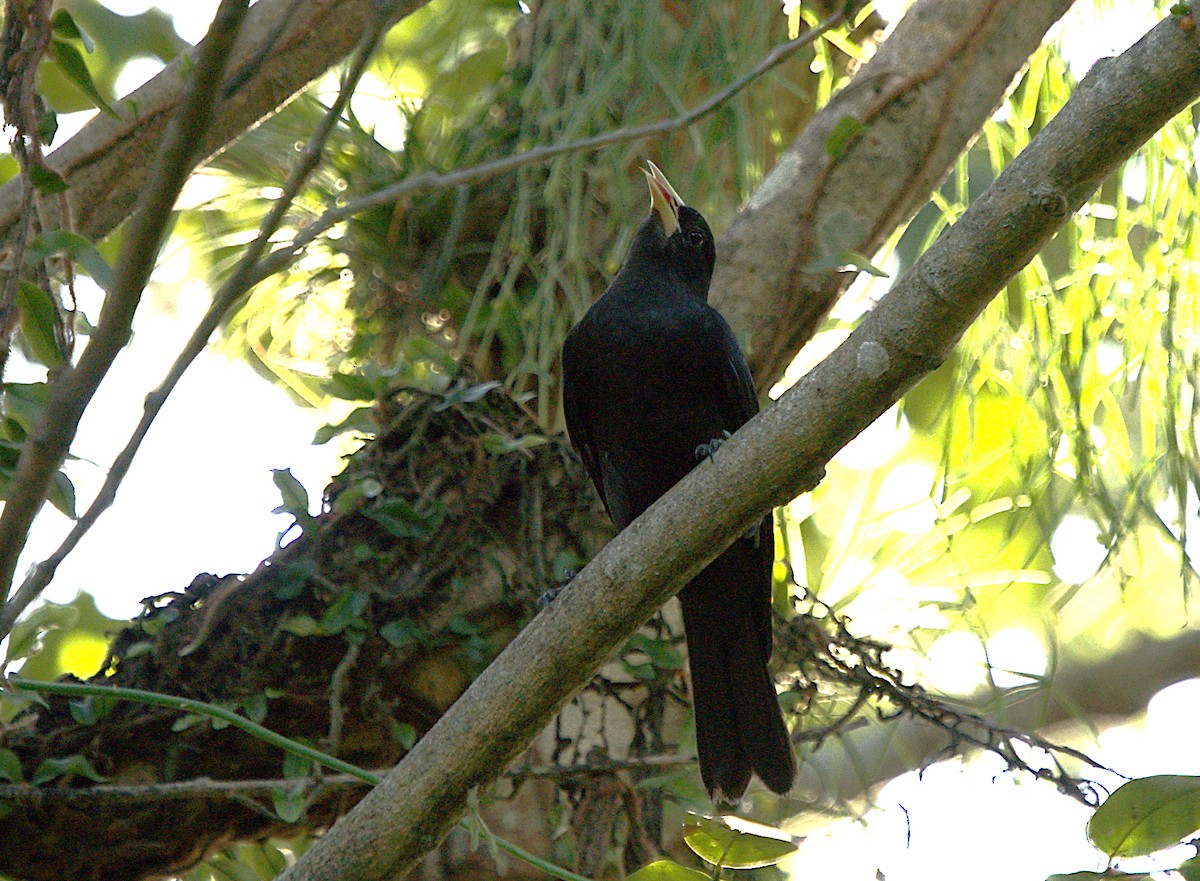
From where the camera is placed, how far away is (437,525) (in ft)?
7.30

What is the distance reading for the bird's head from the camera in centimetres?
271

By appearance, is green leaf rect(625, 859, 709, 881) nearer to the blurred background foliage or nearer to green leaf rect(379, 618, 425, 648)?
green leaf rect(379, 618, 425, 648)

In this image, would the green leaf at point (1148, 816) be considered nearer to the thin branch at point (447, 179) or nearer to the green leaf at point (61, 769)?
the thin branch at point (447, 179)

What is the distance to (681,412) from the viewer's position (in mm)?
2643

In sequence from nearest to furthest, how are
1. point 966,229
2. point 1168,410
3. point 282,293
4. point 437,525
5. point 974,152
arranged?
1. point 966,229
2. point 437,525
3. point 1168,410
4. point 282,293
5. point 974,152

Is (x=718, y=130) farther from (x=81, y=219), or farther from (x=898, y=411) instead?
(x=81, y=219)

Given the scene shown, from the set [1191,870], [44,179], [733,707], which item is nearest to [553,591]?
[733,707]

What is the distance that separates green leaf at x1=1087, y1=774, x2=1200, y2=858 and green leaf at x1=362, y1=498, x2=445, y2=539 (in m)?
1.26

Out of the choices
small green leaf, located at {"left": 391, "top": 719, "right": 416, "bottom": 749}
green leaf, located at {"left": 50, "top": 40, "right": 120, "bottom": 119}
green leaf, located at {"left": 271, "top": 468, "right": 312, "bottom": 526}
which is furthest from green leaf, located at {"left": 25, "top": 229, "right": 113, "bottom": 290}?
small green leaf, located at {"left": 391, "top": 719, "right": 416, "bottom": 749}

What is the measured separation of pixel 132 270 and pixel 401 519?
1.21 meters

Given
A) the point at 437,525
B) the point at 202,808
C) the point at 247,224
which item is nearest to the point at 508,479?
the point at 437,525

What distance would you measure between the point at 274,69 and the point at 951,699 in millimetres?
1729

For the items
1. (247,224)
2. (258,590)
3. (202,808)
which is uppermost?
(247,224)

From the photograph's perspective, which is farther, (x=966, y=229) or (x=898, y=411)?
(x=898, y=411)
